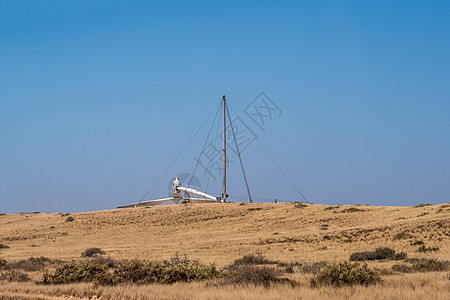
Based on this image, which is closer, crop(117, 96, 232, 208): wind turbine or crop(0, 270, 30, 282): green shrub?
crop(0, 270, 30, 282): green shrub

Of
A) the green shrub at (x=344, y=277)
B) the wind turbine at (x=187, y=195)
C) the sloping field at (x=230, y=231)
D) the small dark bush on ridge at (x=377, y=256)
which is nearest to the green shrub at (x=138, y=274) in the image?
the green shrub at (x=344, y=277)

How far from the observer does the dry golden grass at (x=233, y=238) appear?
12.2 meters

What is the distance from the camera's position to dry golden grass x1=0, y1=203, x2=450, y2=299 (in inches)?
482

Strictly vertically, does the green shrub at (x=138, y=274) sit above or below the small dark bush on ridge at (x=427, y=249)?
above

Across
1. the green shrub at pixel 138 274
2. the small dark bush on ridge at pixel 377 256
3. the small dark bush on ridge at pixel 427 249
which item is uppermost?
the green shrub at pixel 138 274

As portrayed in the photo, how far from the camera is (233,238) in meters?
40.2

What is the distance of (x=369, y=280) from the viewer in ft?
42.9

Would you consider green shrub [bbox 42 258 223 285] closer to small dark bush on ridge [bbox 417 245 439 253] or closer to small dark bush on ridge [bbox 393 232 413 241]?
small dark bush on ridge [bbox 417 245 439 253]

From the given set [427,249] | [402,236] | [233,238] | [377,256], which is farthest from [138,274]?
[233,238]

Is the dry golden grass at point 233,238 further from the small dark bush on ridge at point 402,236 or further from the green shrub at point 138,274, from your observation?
the green shrub at point 138,274

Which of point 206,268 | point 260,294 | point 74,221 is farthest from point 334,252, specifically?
point 74,221

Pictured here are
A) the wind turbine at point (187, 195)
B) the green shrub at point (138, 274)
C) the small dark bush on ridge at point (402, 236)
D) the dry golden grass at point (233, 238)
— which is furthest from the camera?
the wind turbine at point (187, 195)

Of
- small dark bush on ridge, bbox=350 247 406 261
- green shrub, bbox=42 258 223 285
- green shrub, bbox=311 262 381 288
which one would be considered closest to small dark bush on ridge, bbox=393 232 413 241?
small dark bush on ridge, bbox=350 247 406 261

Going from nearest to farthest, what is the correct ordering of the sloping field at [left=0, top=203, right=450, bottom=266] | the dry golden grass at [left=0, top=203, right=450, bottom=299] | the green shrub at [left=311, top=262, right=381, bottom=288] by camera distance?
the dry golden grass at [left=0, top=203, right=450, bottom=299] < the green shrub at [left=311, top=262, right=381, bottom=288] < the sloping field at [left=0, top=203, right=450, bottom=266]
